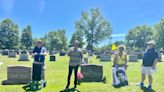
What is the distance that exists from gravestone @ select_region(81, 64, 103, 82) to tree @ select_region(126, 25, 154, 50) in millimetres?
101634

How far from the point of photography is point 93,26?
302 feet

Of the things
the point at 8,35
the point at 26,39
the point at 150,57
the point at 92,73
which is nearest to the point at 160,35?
the point at 26,39

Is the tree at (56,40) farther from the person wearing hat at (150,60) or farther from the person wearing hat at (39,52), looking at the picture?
the person wearing hat at (150,60)

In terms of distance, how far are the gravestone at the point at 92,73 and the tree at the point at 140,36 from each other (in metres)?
102

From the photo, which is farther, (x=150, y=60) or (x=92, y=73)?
(x=92, y=73)

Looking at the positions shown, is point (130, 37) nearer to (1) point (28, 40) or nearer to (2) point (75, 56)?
(1) point (28, 40)

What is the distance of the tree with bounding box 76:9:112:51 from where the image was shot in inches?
3620

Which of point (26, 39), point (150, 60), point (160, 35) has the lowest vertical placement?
point (150, 60)

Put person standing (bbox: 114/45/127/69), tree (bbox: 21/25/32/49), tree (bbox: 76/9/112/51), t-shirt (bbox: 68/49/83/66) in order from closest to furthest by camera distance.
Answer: t-shirt (bbox: 68/49/83/66)
person standing (bbox: 114/45/127/69)
tree (bbox: 76/9/112/51)
tree (bbox: 21/25/32/49)

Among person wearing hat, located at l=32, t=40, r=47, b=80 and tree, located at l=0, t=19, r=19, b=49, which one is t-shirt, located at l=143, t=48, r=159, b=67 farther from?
tree, located at l=0, t=19, r=19, b=49

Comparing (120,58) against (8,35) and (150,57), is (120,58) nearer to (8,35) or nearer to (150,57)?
(150,57)

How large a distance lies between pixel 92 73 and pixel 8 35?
295ft

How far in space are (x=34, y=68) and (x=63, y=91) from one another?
1.64m

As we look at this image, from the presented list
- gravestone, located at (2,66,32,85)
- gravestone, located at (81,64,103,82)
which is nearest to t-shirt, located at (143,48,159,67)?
gravestone, located at (81,64,103,82)
